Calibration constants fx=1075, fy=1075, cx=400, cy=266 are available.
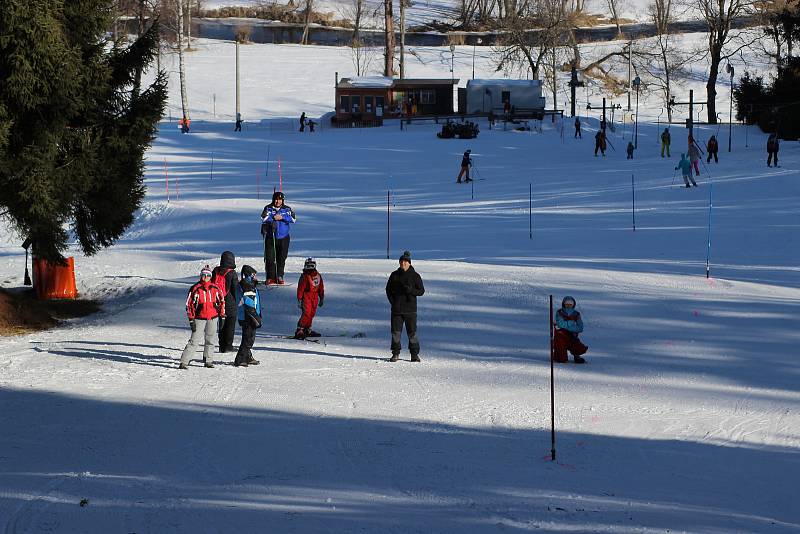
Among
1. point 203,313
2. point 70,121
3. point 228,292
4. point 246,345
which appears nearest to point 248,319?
point 246,345

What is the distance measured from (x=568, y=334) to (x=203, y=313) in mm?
4975

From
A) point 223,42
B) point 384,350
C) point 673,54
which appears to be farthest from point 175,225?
point 223,42

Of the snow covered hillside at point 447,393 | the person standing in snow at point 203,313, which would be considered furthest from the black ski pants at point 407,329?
the person standing in snow at point 203,313

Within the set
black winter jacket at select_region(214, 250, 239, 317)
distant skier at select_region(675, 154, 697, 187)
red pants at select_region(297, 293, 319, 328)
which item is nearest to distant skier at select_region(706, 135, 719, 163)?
distant skier at select_region(675, 154, 697, 187)

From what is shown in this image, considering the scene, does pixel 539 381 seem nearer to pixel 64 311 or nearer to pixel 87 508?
pixel 87 508

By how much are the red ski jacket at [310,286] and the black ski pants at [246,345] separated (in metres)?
1.53

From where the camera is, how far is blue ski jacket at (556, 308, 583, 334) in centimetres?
1454

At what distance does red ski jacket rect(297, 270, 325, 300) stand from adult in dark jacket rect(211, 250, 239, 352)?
107cm

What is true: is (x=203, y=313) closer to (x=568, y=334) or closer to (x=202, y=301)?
(x=202, y=301)

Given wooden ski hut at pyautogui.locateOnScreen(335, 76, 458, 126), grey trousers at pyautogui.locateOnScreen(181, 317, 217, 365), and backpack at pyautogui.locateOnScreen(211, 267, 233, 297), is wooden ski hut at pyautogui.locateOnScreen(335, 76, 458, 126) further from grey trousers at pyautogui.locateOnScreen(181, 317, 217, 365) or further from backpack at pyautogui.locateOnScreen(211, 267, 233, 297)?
grey trousers at pyautogui.locateOnScreen(181, 317, 217, 365)

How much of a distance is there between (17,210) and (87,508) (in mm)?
10291

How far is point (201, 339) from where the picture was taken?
1476cm

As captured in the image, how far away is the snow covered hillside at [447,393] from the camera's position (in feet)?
29.7

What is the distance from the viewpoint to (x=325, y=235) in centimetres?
2938
